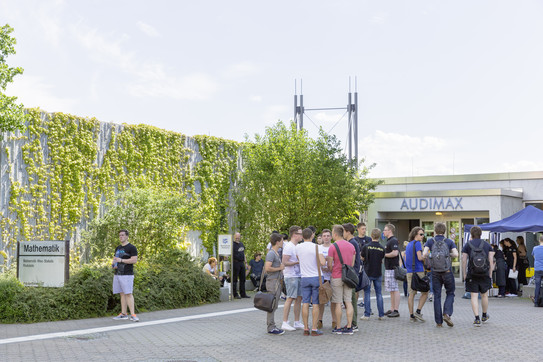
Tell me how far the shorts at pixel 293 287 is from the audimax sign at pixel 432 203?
1613 centimetres

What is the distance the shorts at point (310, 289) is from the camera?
10.9m

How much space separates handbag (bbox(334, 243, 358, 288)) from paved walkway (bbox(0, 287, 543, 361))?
34.4 inches

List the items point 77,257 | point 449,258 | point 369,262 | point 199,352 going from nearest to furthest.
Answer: point 199,352
point 449,258
point 369,262
point 77,257

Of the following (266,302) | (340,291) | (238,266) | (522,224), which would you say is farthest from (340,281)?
(522,224)

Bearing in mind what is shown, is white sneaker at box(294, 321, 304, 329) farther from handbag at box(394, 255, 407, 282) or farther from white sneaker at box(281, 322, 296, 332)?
handbag at box(394, 255, 407, 282)

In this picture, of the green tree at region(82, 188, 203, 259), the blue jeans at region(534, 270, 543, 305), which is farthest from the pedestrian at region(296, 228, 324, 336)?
the green tree at region(82, 188, 203, 259)

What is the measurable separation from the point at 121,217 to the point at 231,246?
382 centimetres

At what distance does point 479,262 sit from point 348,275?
2.72 metres

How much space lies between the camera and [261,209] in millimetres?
23984

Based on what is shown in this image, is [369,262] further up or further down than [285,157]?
further down

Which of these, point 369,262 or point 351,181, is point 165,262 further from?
point 351,181

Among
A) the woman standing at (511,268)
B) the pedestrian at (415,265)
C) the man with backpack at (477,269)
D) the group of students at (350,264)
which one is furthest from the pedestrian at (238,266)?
the woman standing at (511,268)

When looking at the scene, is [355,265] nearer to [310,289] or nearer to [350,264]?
[350,264]

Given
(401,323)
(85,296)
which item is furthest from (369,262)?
(85,296)
